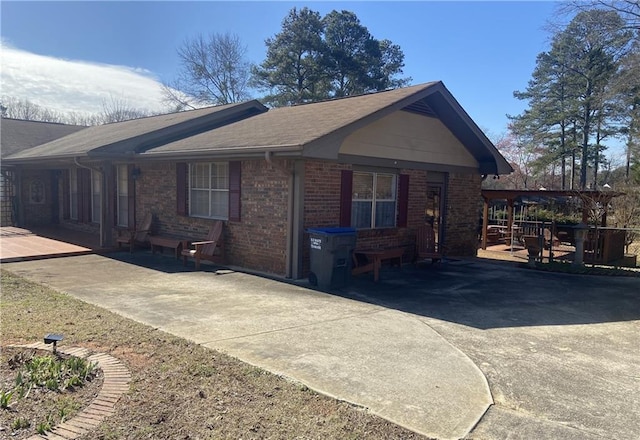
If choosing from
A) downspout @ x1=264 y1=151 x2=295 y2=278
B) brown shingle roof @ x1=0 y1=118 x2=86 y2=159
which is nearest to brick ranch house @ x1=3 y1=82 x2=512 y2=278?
downspout @ x1=264 y1=151 x2=295 y2=278

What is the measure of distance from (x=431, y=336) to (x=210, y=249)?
6.01 meters

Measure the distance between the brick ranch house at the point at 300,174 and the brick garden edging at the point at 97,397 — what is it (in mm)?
4836

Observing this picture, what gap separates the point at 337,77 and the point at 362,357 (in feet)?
89.4

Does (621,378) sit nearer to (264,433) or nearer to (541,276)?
(264,433)

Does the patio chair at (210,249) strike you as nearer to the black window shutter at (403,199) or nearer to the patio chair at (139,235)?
the patio chair at (139,235)

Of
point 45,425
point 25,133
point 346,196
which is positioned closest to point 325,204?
point 346,196

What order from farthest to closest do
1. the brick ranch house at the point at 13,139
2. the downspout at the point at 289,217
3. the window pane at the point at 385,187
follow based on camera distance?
the brick ranch house at the point at 13,139 → the window pane at the point at 385,187 → the downspout at the point at 289,217

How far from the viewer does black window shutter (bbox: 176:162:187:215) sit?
38.9 ft

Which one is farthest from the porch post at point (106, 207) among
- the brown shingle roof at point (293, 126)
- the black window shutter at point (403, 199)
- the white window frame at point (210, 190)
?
the black window shutter at point (403, 199)

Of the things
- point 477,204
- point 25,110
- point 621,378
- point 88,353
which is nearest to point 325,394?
point 88,353

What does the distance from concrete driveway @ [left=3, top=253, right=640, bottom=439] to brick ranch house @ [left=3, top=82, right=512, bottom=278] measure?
134 cm

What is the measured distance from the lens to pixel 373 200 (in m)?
11.0

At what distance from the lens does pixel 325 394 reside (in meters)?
3.94

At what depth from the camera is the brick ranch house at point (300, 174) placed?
933 centimetres
